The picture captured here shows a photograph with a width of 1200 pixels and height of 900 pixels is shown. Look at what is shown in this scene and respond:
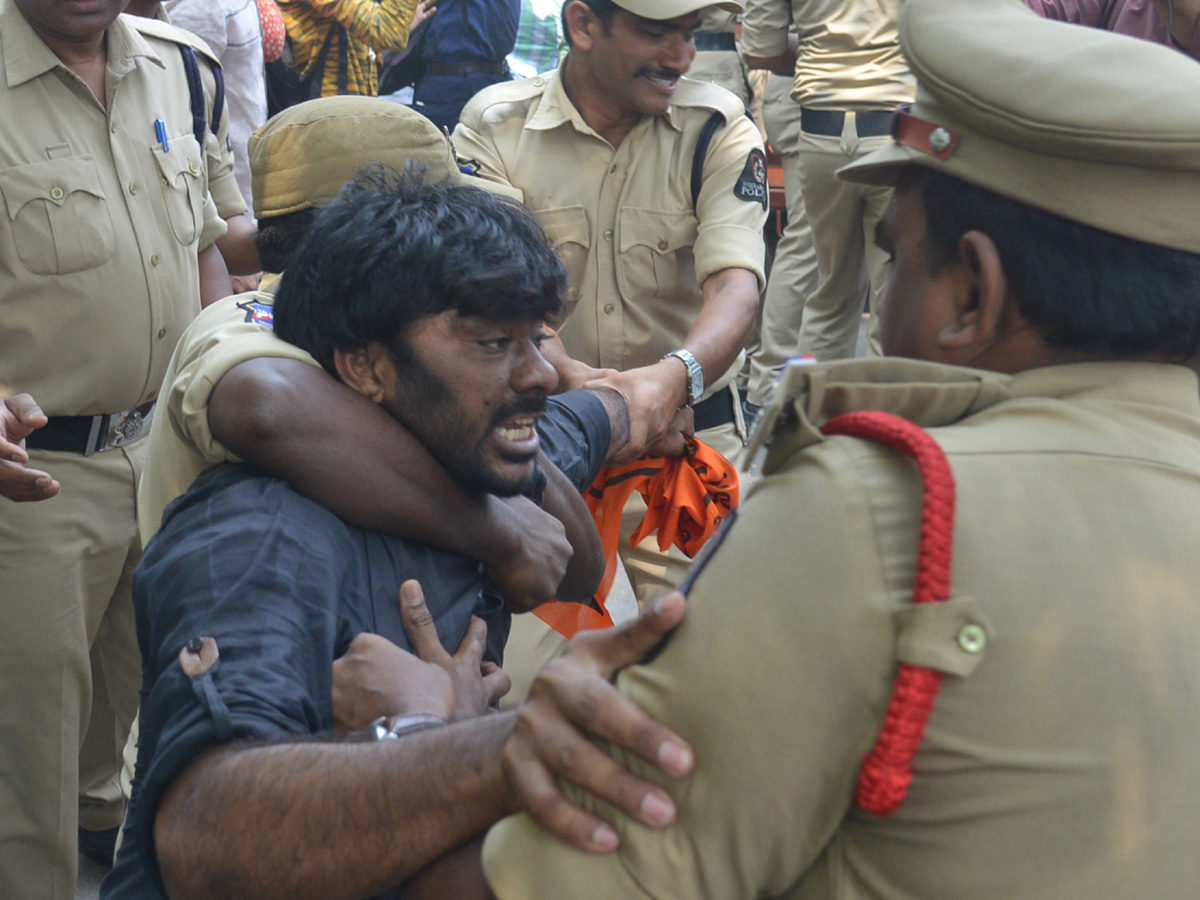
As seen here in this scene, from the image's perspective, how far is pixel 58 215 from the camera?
282 centimetres

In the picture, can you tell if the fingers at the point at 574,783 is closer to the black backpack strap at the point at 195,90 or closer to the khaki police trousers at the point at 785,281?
the black backpack strap at the point at 195,90

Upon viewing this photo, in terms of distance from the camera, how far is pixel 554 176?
359 cm

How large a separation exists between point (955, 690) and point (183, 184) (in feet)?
9.04

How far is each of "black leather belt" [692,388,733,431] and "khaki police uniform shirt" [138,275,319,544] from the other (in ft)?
5.36

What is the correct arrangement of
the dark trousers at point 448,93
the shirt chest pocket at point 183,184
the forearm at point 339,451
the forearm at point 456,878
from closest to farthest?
the forearm at point 456,878 → the forearm at point 339,451 → the shirt chest pocket at point 183,184 → the dark trousers at point 448,93

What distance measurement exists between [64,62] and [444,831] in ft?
7.86

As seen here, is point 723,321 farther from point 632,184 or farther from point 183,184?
point 183,184

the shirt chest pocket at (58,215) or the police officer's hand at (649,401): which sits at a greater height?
the shirt chest pocket at (58,215)

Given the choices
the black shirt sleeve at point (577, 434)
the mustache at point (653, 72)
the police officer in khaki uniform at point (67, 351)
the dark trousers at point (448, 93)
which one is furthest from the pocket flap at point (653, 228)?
the dark trousers at point (448, 93)

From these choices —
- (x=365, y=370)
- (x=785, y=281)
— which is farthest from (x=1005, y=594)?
(x=785, y=281)

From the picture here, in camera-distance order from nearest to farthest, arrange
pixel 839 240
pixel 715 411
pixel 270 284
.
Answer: pixel 270 284, pixel 715 411, pixel 839 240

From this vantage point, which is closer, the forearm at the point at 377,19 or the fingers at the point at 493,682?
the fingers at the point at 493,682

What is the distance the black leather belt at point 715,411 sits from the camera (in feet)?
12.1

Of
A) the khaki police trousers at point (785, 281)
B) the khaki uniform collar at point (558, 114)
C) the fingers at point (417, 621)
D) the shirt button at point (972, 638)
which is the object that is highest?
the shirt button at point (972, 638)
